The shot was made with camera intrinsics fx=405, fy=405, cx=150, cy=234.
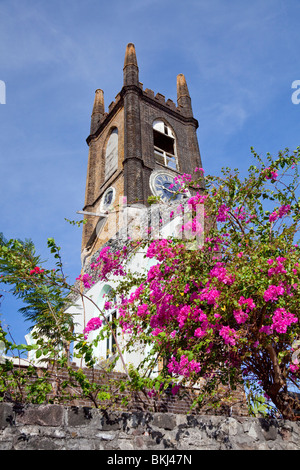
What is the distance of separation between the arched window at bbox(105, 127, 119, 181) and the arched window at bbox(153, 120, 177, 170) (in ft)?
8.48

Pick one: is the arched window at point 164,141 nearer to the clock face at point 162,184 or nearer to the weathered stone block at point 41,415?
the clock face at point 162,184

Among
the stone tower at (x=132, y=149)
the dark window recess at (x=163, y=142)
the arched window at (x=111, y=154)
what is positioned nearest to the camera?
the stone tower at (x=132, y=149)

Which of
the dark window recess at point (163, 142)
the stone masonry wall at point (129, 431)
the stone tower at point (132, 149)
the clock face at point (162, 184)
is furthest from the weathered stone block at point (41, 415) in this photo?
the dark window recess at point (163, 142)

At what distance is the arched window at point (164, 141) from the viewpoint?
2600 cm

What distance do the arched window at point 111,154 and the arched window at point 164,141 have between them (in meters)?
2.59

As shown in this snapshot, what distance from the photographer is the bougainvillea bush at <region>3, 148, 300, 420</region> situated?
5.92m

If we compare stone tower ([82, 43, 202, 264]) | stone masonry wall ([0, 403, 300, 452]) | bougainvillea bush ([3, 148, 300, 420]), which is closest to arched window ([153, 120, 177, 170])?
stone tower ([82, 43, 202, 264])

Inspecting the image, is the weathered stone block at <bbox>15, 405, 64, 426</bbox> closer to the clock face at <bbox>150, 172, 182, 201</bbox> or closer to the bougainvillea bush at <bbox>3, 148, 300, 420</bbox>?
the bougainvillea bush at <bbox>3, 148, 300, 420</bbox>

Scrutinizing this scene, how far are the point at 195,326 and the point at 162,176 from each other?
59.0 feet

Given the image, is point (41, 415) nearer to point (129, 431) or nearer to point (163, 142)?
point (129, 431)

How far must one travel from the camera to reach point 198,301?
6.38 meters

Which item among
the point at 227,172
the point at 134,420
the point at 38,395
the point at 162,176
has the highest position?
the point at 162,176
